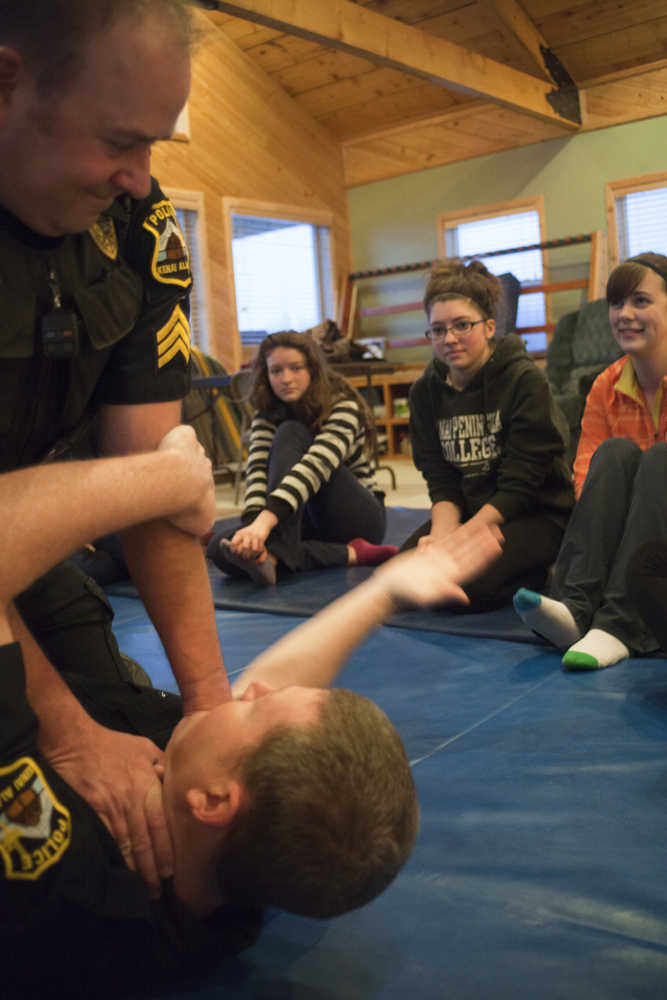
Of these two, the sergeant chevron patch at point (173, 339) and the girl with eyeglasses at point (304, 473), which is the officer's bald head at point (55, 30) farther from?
the girl with eyeglasses at point (304, 473)

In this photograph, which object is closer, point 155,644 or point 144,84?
point 144,84

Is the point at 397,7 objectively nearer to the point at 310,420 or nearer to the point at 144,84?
the point at 310,420

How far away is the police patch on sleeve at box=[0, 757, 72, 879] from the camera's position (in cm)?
76

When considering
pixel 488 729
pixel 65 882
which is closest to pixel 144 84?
pixel 65 882

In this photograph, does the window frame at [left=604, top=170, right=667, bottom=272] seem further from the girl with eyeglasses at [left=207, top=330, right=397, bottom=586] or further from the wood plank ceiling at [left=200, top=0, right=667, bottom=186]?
the girl with eyeglasses at [left=207, top=330, right=397, bottom=586]

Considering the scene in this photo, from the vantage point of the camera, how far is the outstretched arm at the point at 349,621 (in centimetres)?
117

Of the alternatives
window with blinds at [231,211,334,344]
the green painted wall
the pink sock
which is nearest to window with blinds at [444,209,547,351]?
the green painted wall

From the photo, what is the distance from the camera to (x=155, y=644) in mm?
2398

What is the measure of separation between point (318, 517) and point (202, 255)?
4.59 m

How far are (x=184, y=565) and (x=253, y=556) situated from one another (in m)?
1.87

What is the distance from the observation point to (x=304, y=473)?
10.3ft

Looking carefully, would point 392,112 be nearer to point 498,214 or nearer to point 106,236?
point 498,214

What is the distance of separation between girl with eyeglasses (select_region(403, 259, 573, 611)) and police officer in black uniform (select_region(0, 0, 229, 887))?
1.34 metres

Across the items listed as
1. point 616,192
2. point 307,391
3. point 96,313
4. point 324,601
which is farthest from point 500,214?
point 96,313
